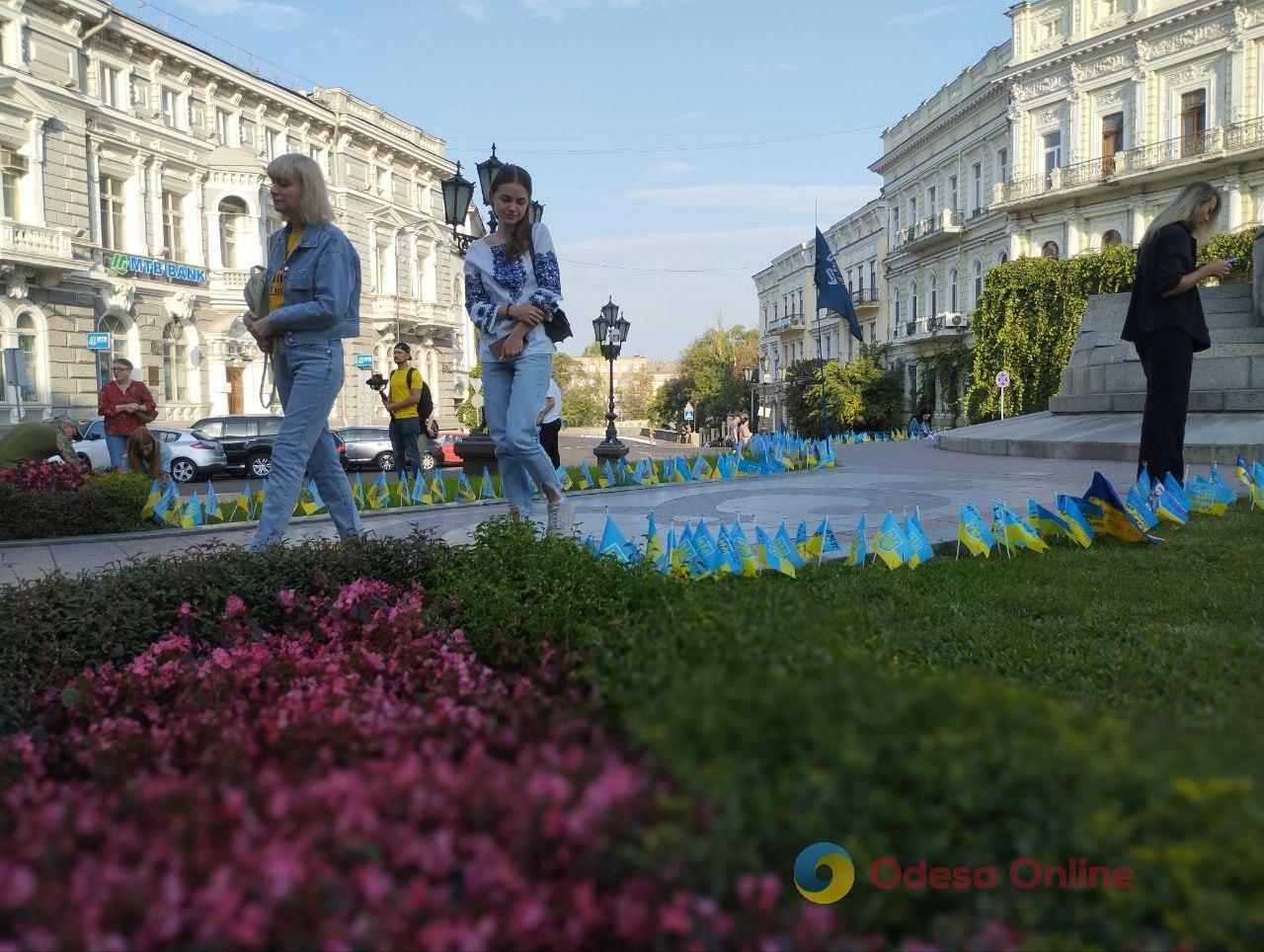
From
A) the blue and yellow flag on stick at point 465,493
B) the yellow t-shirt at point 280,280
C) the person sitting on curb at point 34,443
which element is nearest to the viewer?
the yellow t-shirt at point 280,280

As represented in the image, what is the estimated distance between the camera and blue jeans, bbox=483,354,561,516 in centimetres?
518

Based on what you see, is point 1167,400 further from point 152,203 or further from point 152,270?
point 152,203

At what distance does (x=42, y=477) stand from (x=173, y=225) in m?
28.7

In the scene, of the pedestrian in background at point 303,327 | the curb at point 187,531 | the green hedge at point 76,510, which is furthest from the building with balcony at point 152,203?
the pedestrian in background at point 303,327

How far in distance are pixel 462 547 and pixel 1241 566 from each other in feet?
11.5

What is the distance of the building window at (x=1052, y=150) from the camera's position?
41.1 metres

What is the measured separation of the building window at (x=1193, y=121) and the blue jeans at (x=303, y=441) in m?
39.0

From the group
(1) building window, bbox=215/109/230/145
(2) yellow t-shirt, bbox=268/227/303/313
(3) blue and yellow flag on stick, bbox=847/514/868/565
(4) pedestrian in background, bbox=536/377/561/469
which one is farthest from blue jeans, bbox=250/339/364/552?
(1) building window, bbox=215/109/230/145

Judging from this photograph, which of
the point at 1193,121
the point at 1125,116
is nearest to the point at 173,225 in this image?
the point at 1125,116

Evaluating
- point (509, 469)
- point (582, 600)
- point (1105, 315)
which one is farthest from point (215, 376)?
point (582, 600)

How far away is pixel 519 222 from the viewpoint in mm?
5277

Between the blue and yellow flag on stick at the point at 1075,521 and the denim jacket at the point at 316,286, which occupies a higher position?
the denim jacket at the point at 316,286

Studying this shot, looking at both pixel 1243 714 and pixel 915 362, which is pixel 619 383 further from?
pixel 1243 714

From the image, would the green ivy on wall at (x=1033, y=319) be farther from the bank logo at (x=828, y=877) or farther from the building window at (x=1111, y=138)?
the bank logo at (x=828, y=877)
